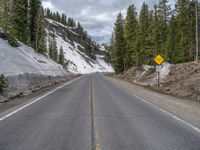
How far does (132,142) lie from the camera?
680cm

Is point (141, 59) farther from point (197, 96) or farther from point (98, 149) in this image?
point (98, 149)

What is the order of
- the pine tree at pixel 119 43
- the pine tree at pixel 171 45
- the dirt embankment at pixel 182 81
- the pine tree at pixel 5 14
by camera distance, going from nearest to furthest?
1. the dirt embankment at pixel 182 81
2. the pine tree at pixel 5 14
3. the pine tree at pixel 171 45
4. the pine tree at pixel 119 43

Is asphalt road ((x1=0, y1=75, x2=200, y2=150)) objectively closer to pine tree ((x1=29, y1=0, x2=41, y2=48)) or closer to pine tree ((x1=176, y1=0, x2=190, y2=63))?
pine tree ((x1=176, y1=0, x2=190, y2=63))

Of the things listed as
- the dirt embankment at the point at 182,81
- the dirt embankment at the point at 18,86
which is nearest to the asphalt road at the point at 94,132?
the dirt embankment at the point at 18,86

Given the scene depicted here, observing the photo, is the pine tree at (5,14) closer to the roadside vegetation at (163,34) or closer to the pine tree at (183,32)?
the roadside vegetation at (163,34)

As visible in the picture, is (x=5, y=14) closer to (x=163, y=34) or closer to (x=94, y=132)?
(x=163, y=34)

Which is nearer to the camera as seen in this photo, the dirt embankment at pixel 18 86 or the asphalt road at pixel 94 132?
the asphalt road at pixel 94 132

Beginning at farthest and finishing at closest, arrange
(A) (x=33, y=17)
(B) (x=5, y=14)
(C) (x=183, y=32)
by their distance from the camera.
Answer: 1. (A) (x=33, y=17)
2. (C) (x=183, y=32)
3. (B) (x=5, y=14)

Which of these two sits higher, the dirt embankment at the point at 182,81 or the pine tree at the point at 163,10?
the pine tree at the point at 163,10

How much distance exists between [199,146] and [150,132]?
1.74 metres

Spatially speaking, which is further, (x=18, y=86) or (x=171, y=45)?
(x=171, y=45)

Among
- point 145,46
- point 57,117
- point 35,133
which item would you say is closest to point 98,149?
point 35,133

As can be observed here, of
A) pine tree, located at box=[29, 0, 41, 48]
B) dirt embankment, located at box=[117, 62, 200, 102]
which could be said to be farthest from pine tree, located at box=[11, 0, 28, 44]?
dirt embankment, located at box=[117, 62, 200, 102]

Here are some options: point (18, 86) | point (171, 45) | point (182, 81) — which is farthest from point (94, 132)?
point (171, 45)
